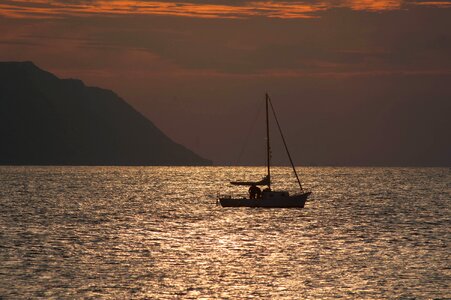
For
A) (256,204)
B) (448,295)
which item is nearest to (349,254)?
(448,295)

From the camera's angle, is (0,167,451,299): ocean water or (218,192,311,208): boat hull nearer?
(0,167,451,299): ocean water

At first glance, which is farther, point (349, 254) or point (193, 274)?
point (349, 254)

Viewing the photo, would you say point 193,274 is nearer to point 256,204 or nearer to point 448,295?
point 448,295

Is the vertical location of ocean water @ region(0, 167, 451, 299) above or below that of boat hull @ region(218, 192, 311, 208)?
below

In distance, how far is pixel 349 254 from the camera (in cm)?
7288

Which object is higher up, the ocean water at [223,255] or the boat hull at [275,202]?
the boat hull at [275,202]

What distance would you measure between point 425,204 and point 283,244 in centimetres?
8175

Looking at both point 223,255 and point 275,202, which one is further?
point 275,202

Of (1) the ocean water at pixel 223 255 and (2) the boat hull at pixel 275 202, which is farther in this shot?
(2) the boat hull at pixel 275 202

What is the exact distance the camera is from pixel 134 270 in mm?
61281

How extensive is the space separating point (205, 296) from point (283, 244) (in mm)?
30794

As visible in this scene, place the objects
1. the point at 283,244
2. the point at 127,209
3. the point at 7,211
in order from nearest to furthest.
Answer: the point at 283,244 < the point at 7,211 < the point at 127,209

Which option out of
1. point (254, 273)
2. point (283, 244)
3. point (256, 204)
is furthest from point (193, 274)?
point (256, 204)

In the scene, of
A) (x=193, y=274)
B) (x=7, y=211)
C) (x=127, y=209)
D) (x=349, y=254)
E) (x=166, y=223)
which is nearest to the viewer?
(x=193, y=274)
